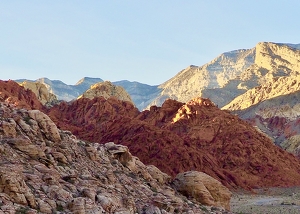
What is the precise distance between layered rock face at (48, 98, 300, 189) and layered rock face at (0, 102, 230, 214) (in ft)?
130

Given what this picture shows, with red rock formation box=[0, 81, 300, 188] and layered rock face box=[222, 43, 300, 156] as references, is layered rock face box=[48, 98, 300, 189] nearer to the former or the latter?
red rock formation box=[0, 81, 300, 188]

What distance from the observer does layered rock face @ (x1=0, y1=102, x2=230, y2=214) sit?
16.7 meters

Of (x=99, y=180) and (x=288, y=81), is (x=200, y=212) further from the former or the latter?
(x=288, y=81)

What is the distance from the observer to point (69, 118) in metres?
113

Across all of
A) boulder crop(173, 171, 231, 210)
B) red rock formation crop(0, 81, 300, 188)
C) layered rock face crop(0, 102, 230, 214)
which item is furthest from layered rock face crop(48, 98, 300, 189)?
layered rock face crop(0, 102, 230, 214)

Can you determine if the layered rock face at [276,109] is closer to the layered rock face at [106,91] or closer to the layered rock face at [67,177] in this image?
the layered rock face at [106,91]

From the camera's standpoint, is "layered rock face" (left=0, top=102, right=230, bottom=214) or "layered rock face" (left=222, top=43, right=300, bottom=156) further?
"layered rock face" (left=222, top=43, right=300, bottom=156)

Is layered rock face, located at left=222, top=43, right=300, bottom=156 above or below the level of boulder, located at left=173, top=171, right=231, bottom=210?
above

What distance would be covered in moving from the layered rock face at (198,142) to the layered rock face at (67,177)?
130 feet

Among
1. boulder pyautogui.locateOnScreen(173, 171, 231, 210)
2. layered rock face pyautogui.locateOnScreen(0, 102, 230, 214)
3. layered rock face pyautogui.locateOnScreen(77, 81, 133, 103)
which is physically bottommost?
boulder pyautogui.locateOnScreen(173, 171, 231, 210)

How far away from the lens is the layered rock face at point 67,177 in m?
16.7

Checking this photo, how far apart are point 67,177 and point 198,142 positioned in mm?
68213

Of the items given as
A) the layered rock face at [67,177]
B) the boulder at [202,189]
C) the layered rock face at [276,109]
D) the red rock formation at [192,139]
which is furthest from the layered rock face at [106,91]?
the layered rock face at [67,177]

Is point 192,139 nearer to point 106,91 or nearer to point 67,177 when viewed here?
point 106,91
